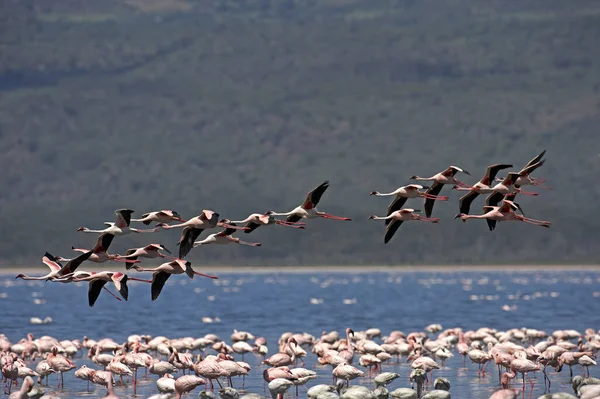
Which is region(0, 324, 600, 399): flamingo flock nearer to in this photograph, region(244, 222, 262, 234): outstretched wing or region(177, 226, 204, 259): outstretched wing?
region(177, 226, 204, 259): outstretched wing

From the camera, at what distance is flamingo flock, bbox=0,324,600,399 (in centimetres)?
3281

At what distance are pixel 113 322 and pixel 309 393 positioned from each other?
42383 millimetres

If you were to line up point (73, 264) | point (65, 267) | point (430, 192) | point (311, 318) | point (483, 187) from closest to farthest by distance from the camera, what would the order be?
point (73, 264), point (65, 267), point (483, 187), point (430, 192), point (311, 318)

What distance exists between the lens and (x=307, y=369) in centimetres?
3991

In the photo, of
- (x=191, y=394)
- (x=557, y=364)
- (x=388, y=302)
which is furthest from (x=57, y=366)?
(x=388, y=302)

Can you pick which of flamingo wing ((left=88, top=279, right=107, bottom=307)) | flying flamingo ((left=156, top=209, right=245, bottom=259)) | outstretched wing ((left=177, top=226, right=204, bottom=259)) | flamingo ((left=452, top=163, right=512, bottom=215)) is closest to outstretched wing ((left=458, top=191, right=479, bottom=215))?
flamingo ((left=452, top=163, right=512, bottom=215))

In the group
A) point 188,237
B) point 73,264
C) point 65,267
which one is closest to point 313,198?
point 188,237

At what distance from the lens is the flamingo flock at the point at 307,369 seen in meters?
32.8

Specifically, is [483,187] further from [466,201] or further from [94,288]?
[94,288]

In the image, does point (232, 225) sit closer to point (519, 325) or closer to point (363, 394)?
point (363, 394)

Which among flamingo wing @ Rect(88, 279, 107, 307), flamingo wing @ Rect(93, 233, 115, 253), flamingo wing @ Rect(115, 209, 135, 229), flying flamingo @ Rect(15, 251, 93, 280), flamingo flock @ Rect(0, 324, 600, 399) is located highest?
flamingo wing @ Rect(115, 209, 135, 229)

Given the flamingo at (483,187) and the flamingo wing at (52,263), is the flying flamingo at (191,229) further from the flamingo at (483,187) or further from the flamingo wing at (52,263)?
the flamingo at (483,187)

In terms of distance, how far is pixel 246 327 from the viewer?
66.7 metres

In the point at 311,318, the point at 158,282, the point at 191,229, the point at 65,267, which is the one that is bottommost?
the point at 311,318
